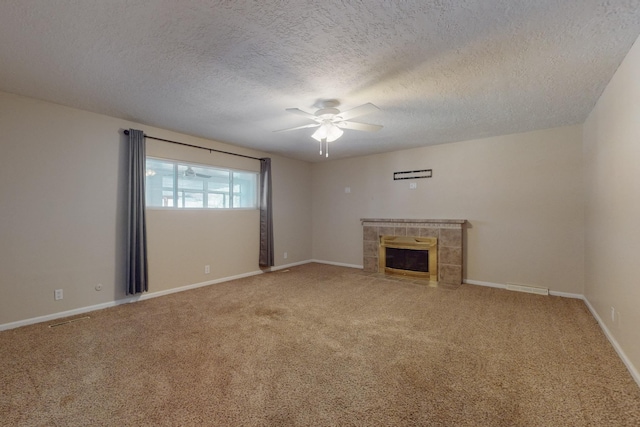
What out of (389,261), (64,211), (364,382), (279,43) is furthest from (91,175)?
(389,261)

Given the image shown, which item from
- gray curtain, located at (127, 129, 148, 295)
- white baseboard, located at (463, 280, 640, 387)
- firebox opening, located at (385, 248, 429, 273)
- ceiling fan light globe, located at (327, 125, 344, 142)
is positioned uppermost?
ceiling fan light globe, located at (327, 125, 344, 142)

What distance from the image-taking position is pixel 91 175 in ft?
11.3

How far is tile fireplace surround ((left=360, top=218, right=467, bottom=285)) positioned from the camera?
4.66m

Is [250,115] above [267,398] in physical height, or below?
above

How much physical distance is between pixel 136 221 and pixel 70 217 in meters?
0.66

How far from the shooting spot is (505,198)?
4.38 m

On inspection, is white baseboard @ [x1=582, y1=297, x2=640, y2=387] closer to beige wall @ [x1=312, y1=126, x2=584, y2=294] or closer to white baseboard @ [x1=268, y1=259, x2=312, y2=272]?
beige wall @ [x1=312, y1=126, x2=584, y2=294]

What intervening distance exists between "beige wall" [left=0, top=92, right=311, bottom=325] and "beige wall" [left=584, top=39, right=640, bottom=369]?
4950 millimetres

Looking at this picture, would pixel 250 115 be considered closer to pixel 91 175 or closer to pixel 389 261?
pixel 91 175

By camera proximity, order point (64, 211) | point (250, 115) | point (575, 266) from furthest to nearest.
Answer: point (575, 266), point (250, 115), point (64, 211)

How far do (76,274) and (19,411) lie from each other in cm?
205

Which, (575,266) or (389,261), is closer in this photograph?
(575,266)

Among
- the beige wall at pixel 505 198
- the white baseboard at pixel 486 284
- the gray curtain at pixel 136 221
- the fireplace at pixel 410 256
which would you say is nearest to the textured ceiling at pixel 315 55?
the gray curtain at pixel 136 221

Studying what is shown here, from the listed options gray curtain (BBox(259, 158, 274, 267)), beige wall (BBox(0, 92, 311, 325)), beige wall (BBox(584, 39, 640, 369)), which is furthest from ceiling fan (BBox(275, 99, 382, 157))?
beige wall (BBox(0, 92, 311, 325))
